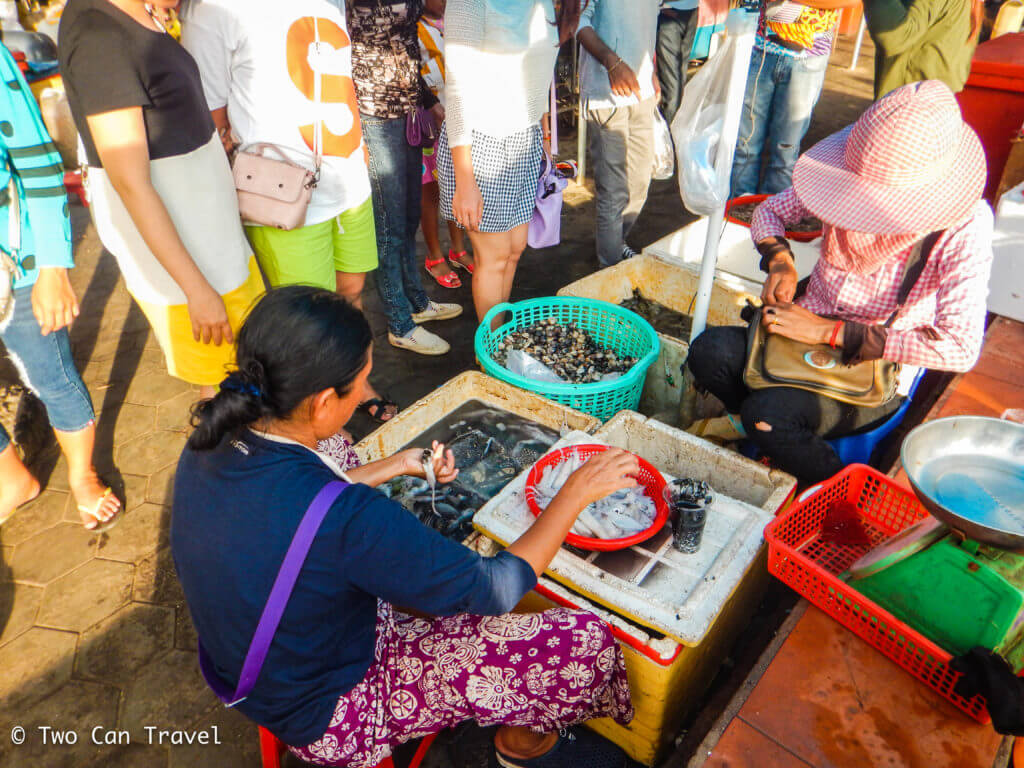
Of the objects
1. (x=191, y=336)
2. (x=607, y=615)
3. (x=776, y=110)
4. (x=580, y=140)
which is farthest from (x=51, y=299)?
(x=580, y=140)

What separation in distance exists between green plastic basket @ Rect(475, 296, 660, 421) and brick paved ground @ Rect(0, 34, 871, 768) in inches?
27.2

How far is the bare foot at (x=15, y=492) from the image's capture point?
280 centimetres

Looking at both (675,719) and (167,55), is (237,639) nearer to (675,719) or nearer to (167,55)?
(675,719)

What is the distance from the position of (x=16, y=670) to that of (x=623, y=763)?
6.69 feet

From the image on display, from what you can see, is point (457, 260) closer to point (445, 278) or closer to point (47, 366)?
point (445, 278)

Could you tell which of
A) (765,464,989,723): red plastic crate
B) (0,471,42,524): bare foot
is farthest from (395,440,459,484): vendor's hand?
(0,471,42,524): bare foot

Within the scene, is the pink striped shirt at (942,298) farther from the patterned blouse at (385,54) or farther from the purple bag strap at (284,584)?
the patterned blouse at (385,54)

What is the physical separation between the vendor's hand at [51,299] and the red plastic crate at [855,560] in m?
2.41

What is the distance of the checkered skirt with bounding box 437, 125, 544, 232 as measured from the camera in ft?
9.05

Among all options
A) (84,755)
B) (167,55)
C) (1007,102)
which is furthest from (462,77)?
(1007,102)

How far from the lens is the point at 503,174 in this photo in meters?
2.82

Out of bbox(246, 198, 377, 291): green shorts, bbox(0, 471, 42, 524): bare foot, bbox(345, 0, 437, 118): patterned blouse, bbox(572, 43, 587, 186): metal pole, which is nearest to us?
bbox(246, 198, 377, 291): green shorts

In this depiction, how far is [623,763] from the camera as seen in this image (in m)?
1.99

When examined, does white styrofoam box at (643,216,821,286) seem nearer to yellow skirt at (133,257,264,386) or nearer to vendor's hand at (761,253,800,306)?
vendor's hand at (761,253,800,306)
